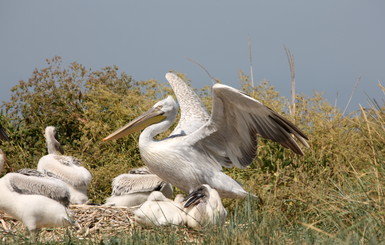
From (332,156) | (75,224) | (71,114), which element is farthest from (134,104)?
(75,224)

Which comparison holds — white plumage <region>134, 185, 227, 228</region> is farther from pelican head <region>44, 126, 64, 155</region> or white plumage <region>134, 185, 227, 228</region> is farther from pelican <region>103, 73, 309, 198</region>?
pelican head <region>44, 126, 64, 155</region>

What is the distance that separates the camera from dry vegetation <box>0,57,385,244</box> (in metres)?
4.92

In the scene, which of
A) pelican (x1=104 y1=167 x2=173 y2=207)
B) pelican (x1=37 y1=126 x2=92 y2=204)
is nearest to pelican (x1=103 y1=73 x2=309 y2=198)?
pelican (x1=104 y1=167 x2=173 y2=207)

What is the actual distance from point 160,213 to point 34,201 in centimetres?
119

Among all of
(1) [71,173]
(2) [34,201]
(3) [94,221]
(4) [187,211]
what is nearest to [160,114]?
(1) [71,173]

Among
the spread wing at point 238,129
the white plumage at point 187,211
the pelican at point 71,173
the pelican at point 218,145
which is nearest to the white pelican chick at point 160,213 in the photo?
the white plumage at point 187,211

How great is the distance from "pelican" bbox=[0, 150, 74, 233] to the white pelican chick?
706 millimetres

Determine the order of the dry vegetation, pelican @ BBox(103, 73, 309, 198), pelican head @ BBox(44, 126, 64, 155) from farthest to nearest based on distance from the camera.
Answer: pelican head @ BBox(44, 126, 64, 155), pelican @ BBox(103, 73, 309, 198), the dry vegetation

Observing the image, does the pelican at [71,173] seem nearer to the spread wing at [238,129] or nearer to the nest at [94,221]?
the nest at [94,221]

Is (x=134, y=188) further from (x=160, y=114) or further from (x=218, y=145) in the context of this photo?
(x=218, y=145)

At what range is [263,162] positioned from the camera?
8.13 m

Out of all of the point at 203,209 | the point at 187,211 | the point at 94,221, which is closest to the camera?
the point at 203,209

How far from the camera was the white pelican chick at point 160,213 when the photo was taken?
18.9ft

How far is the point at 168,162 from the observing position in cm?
661
